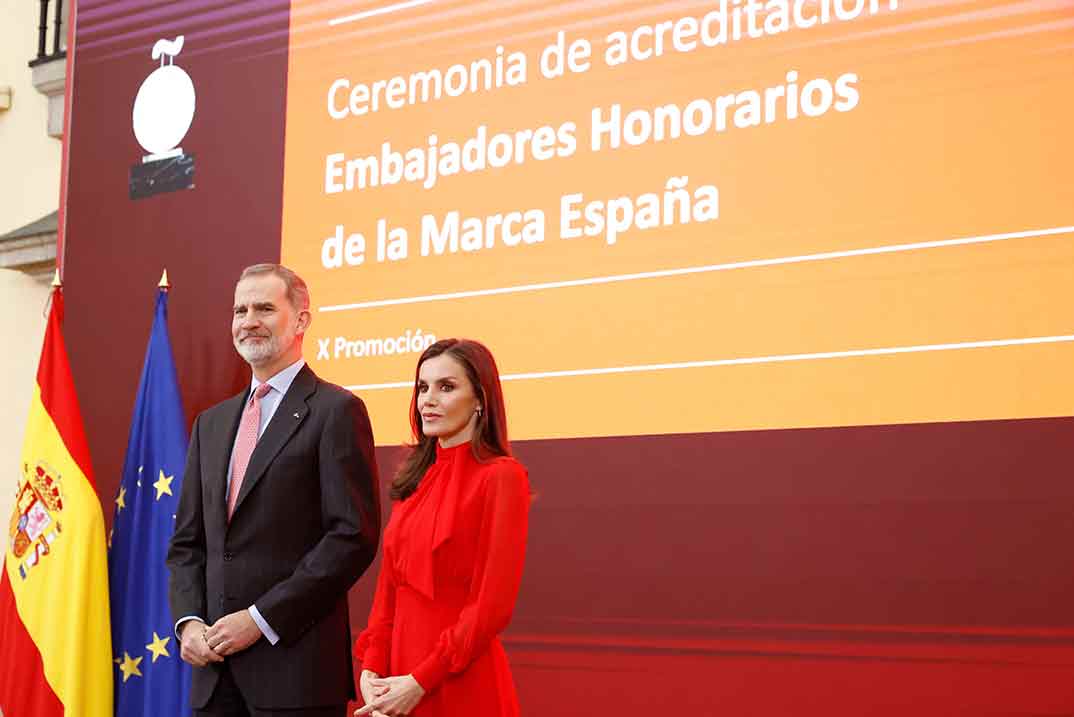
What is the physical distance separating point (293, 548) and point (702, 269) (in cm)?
124

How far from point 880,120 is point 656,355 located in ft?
2.44

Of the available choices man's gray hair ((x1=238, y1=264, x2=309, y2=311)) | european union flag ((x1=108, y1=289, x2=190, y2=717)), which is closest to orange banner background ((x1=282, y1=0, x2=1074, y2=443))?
european union flag ((x1=108, y1=289, x2=190, y2=717))

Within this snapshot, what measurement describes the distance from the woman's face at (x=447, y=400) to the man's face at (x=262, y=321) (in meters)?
0.36

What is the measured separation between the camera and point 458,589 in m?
2.29

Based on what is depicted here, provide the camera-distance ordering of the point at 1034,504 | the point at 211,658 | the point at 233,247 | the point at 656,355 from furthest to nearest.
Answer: the point at 233,247, the point at 656,355, the point at 1034,504, the point at 211,658

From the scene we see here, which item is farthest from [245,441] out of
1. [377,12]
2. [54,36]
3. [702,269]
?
[54,36]

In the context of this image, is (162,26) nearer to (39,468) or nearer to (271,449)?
(39,468)

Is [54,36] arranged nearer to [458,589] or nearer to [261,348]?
[261,348]

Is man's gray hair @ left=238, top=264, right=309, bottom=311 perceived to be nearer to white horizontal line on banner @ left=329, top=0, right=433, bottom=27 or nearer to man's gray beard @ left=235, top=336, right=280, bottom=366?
man's gray beard @ left=235, top=336, right=280, bottom=366

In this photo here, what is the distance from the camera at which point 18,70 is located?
17.9 feet

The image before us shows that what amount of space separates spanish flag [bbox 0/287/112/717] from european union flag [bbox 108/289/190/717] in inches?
1.9

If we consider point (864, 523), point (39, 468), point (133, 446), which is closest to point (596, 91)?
point (864, 523)

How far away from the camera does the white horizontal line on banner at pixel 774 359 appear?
2.76 m

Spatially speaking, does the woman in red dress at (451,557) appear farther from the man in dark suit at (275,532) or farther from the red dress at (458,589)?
the man in dark suit at (275,532)
